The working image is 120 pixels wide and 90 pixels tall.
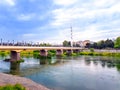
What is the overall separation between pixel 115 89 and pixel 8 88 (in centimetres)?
1390

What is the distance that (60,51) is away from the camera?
10831 cm

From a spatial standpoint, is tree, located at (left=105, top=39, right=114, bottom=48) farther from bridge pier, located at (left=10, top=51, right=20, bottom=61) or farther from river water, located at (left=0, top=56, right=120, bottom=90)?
river water, located at (left=0, top=56, right=120, bottom=90)

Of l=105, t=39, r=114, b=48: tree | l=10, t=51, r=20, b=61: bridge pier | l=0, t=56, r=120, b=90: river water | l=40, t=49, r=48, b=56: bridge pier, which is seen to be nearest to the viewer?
l=0, t=56, r=120, b=90: river water

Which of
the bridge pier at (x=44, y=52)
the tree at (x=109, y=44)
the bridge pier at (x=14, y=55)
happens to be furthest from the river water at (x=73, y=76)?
the tree at (x=109, y=44)

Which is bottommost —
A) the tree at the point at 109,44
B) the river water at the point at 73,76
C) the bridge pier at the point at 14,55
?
the river water at the point at 73,76

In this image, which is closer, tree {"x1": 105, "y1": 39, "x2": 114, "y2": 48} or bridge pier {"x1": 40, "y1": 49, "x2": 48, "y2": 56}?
bridge pier {"x1": 40, "y1": 49, "x2": 48, "y2": 56}

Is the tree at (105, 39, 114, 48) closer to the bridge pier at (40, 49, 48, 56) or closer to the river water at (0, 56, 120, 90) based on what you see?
the bridge pier at (40, 49, 48, 56)

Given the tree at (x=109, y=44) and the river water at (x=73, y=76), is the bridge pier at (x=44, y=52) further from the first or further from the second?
the tree at (x=109, y=44)


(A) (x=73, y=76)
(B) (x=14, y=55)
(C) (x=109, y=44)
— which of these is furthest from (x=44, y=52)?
(C) (x=109, y=44)

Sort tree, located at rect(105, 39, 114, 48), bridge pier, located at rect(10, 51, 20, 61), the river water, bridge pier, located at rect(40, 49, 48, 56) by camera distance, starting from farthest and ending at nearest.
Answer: tree, located at rect(105, 39, 114, 48), bridge pier, located at rect(40, 49, 48, 56), bridge pier, located at rect(10, 51, 20, 61), the river water

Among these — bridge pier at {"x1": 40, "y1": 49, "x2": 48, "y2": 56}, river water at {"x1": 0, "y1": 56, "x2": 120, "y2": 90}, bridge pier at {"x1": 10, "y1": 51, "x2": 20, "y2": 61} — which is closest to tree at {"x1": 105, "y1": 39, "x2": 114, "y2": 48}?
bridge pier at {"x1": 40, "y1": 49, "x2": 48, "y2": 56}

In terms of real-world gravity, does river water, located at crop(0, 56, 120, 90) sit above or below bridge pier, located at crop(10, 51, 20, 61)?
below

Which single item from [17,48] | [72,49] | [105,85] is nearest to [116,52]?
[72,49]

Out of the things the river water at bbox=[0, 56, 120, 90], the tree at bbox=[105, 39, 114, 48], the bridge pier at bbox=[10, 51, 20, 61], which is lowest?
the river water at bbox=[0, 56, 120, 90]
